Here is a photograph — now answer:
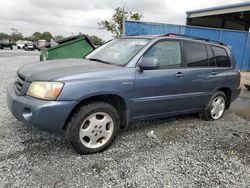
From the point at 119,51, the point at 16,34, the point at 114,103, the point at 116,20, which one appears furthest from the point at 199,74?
the point at 16,34

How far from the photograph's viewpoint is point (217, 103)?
16.9 feet

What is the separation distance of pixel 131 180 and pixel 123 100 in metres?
1.16

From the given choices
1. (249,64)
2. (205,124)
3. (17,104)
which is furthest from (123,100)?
(249,64)

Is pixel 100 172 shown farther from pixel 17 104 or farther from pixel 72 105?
pixel 17 104

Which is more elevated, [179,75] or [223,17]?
[223,17]

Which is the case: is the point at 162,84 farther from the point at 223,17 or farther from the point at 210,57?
the point at 223,17

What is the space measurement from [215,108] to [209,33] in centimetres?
850

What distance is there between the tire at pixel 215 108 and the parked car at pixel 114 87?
7cm

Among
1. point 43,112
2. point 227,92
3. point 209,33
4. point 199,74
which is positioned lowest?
point 227,92

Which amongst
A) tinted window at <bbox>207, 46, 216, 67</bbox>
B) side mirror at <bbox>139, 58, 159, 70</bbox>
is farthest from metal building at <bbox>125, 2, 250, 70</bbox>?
side mirror at <bbox>139, 58, 159, 70</bbox>

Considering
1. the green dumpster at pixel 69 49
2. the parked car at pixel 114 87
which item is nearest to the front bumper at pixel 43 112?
the parked car at pixel 114 87

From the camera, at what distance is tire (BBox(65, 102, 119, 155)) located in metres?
3.12

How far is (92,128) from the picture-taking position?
10.8 ft

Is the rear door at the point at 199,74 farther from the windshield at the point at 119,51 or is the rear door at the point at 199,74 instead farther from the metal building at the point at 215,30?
the metal building at the point at 215,30
